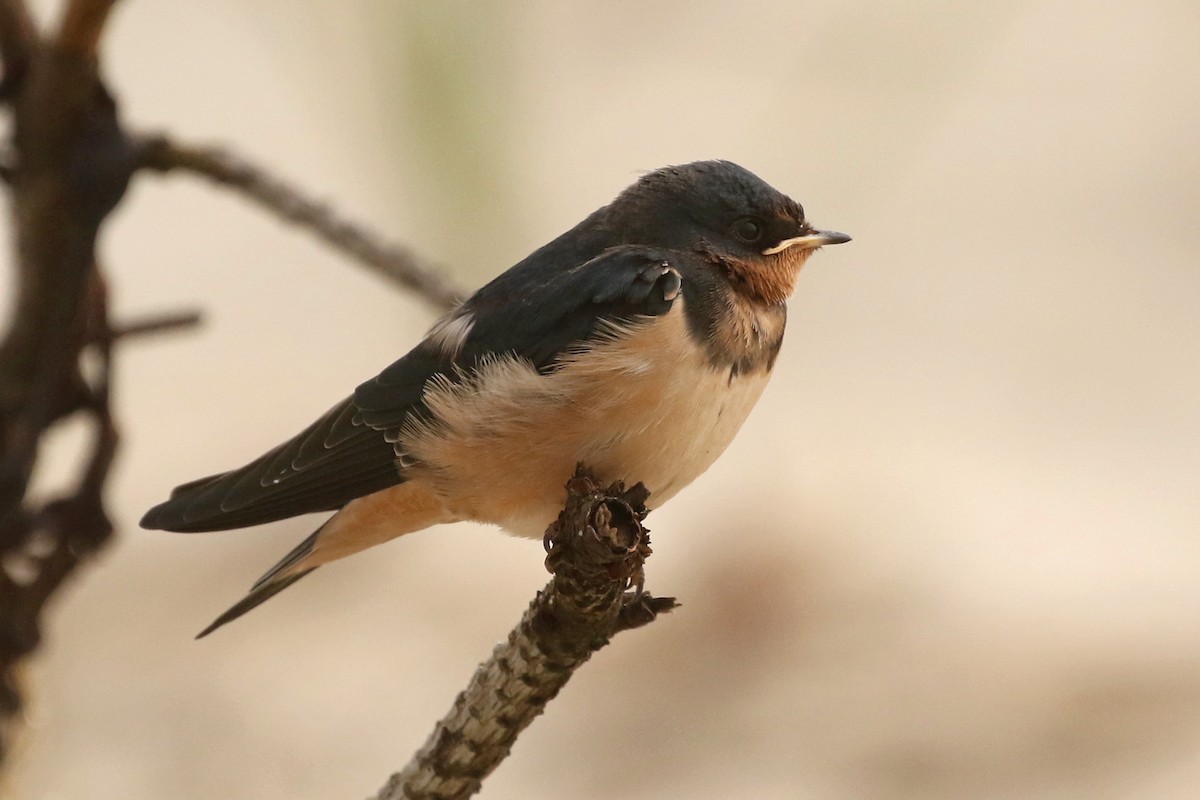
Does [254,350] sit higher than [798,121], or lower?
lower

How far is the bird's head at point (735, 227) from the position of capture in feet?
6.97

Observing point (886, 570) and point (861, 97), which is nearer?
point (861, 97)

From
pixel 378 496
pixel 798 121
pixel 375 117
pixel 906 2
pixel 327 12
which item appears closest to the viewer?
pixel 378 496

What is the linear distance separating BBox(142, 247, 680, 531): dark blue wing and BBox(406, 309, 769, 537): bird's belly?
0.04 meters

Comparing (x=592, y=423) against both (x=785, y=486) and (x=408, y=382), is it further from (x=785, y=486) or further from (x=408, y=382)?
(x=785, y=486)

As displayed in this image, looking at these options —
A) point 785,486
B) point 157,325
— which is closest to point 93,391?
point 157,325

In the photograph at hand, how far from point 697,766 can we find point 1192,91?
9.90 ft

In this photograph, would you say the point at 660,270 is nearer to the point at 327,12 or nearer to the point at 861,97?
the point at 327,12

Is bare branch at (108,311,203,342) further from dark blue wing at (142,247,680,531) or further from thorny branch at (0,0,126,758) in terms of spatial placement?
dark blue wing at (142,247,680,531)

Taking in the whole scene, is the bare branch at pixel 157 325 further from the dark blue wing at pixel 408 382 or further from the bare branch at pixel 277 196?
the dark blue wing at pixel 408 382

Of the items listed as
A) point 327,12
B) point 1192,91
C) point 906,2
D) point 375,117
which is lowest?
point 375,117

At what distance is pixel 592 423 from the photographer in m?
1.88

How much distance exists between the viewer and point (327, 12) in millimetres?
2986

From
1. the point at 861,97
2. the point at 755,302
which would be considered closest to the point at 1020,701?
the point at 861,97
